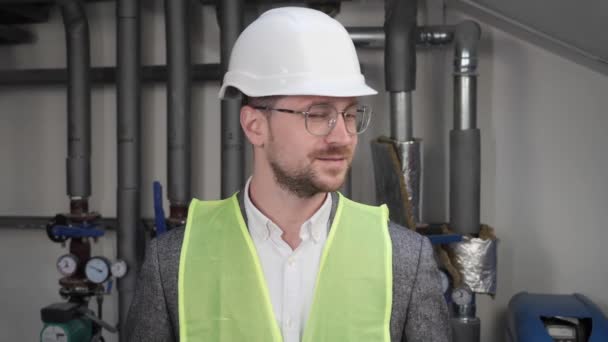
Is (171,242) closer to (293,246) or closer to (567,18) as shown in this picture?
(293,246)

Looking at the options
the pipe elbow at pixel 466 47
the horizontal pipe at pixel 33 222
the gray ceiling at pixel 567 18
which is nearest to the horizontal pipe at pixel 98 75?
the horizontal pipe at pixel 33 222

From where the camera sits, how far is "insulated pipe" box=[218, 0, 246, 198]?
2309 mm

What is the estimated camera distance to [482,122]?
2406 millimetres

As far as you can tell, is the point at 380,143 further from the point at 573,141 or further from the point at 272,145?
the point at 272,145

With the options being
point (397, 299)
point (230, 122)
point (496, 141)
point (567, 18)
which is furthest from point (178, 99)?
point (397, 299)

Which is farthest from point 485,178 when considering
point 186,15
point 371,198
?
point 186,15

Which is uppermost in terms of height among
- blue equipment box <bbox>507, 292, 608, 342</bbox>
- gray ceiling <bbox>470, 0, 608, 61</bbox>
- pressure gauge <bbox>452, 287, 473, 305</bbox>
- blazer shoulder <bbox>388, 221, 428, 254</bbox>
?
gray ceiling <bbox>470, 0, 608, 61</bbox>

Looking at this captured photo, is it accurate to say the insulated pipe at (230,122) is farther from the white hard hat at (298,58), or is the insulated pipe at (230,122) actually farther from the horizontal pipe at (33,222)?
the white hard hat at (298,58)

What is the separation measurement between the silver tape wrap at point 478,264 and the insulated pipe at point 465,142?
0.06 metres

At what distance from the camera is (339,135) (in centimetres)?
94

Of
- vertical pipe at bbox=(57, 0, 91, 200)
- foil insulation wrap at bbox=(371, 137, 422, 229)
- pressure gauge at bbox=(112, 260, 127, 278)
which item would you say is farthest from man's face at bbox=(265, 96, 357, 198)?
vertical pipe at bbox=(57, 0, 91, 200)

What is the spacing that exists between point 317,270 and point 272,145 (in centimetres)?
22

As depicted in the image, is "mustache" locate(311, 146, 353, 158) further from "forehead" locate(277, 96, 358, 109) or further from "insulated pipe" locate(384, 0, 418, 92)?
"insulated pipe" locate(384, 0, 418, 92)

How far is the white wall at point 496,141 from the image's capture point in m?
2.35
